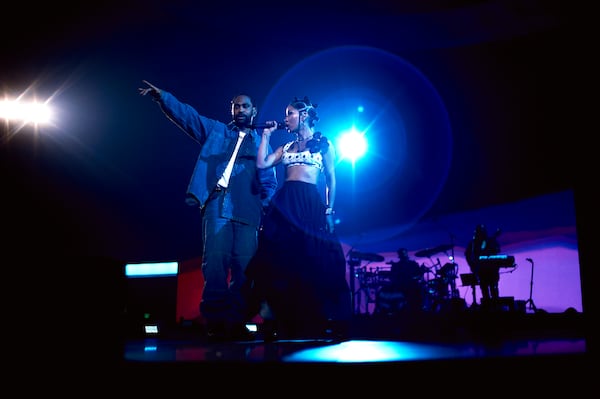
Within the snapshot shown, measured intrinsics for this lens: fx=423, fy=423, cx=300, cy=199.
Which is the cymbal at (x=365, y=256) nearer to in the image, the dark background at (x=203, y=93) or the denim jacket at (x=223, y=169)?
the dark background at (x=203, y=93)

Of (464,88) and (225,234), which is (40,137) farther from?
(464,88)

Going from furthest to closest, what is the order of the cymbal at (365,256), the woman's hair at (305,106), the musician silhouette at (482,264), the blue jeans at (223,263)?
1. the cymbal at (365,256)
2. the musician silhouette at (482,264)
3. the woman's hair at (305,106)
4. the blue jeans at (223,263)

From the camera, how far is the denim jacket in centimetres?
320

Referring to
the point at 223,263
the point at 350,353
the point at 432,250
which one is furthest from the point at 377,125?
the point at 350,353

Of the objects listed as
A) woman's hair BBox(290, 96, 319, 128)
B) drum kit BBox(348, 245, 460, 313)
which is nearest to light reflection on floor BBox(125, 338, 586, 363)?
woman's hair BBox(290, 96, 319, 128)

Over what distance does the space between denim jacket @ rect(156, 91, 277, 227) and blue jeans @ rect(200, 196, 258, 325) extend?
0.08m

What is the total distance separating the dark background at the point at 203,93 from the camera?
14.6ft

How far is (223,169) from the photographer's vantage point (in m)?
3.28

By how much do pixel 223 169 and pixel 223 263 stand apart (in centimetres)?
73

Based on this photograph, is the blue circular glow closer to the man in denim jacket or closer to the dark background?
the dark background

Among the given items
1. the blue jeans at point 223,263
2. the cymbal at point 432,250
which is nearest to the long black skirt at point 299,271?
the blue jeans at point 223,263

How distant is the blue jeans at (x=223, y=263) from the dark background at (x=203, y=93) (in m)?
2.46

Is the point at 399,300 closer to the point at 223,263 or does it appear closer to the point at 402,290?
the point at 402,290

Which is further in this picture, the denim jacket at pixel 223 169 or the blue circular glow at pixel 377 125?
the blue circular glow at pixel 377 125
